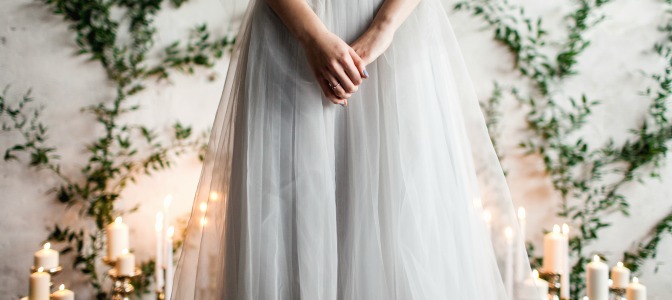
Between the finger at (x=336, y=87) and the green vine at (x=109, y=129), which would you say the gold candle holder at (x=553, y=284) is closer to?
the finger at (x=336, y=87)

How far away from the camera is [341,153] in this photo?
926 mm

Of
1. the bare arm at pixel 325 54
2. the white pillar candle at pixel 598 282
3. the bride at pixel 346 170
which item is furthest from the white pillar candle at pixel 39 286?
the white pillar candle at pixel 598 282

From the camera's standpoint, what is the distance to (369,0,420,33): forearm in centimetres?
91

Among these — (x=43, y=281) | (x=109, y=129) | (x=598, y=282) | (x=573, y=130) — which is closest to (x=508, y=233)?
(x=598, y=282)

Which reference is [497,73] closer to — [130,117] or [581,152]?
[581,152]

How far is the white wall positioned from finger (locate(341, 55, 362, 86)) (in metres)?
1.03

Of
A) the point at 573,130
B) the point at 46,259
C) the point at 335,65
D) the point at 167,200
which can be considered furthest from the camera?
the point at 573,130

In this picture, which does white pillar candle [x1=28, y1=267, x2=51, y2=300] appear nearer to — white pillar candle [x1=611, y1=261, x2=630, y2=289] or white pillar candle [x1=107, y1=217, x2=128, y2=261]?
white pillar candle [x1=107, y1=217, x2=128, y2=261]

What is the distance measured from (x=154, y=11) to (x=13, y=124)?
1.94 ft

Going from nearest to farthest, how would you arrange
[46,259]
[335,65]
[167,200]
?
[335,65] → [46,259] → [167,200]

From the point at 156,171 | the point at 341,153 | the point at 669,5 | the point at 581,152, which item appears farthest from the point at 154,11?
the point at 669,5

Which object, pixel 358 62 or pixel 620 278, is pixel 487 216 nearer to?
pixel 358 62

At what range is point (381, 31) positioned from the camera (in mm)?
903

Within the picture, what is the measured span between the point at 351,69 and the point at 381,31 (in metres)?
0.10
